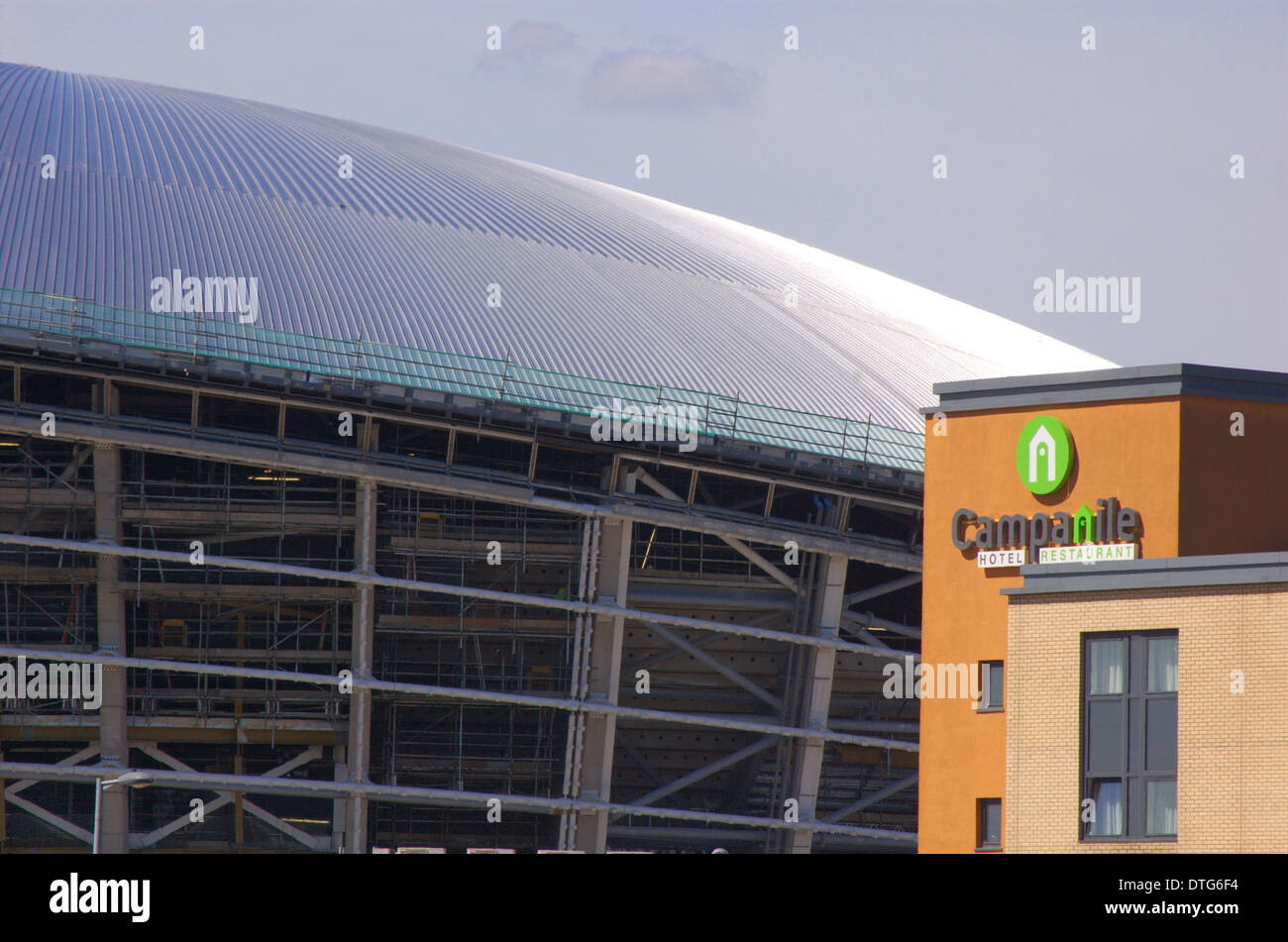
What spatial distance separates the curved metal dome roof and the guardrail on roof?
2.50ft

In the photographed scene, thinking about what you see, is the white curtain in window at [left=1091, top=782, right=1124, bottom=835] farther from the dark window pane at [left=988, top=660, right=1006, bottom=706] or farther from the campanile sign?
the dark window pane at [left=988, top=660, right=1006, bottom=706]

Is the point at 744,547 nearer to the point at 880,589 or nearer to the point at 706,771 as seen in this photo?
the point at 880,589

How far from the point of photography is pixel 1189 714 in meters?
25.7

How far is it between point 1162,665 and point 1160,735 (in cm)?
93

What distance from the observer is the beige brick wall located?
25.1 metres

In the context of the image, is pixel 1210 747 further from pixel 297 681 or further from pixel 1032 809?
pixel 297 681

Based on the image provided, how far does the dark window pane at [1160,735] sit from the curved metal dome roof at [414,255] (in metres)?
19.5

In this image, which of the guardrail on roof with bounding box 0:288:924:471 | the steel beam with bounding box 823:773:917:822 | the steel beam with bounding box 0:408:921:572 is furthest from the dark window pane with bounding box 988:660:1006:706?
the steel beam with bounding box 823:773:917:822

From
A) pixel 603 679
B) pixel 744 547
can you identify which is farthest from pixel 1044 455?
pixel 603 679

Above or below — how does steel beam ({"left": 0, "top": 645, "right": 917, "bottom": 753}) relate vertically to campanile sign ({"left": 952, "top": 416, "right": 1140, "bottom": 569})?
below

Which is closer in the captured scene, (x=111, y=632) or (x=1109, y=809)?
(x=1109, y=809)
